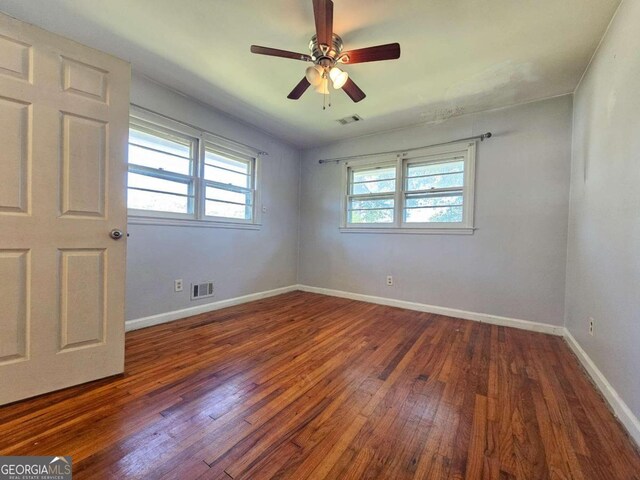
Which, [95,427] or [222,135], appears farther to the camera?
[222,135]

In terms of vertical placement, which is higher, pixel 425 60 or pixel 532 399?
pixel 425 60

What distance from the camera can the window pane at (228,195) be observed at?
132 inches

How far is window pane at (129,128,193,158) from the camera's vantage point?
2649 millimetres

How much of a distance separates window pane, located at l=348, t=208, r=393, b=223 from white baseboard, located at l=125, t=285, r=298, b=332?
1702 millimetres

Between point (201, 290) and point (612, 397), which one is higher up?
point (201, 290)

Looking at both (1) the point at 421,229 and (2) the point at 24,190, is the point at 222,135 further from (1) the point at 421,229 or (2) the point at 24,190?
(1) the point at 421,229

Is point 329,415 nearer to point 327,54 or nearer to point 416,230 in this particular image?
point 327,54

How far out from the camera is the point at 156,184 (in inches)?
111

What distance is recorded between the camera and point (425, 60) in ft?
7.31

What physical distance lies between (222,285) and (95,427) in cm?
220

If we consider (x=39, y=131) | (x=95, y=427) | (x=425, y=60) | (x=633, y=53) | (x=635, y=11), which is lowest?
(x=95, y=427)

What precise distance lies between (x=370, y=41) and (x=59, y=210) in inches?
95.2

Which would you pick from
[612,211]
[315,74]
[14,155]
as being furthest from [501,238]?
[14,155]

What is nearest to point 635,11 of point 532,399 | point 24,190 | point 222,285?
point 532,399
